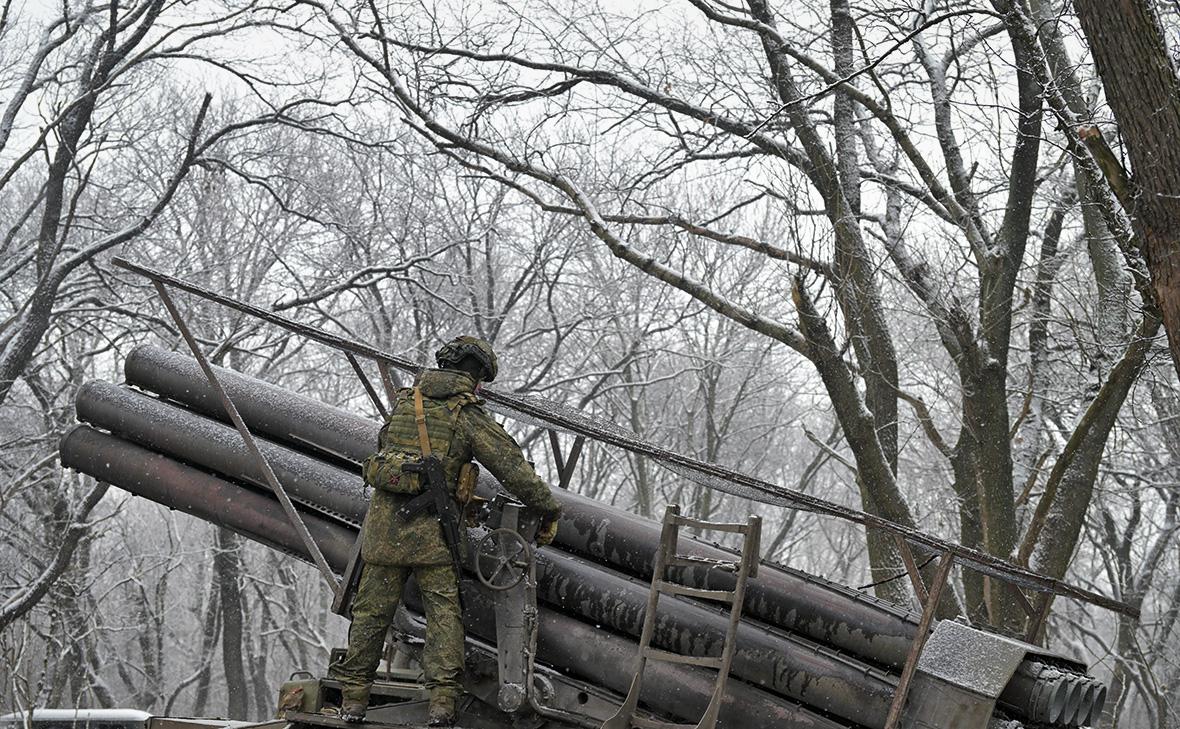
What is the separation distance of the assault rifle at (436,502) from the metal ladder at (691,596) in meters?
1.02

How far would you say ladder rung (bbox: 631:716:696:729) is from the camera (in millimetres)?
5387

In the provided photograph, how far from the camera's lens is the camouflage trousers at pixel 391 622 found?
18.8 ft

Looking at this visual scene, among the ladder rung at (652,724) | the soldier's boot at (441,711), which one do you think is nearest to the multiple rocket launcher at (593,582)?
the ladder rung at (652,724)

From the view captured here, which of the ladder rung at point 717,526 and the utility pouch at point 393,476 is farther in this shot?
the utility pouch at point 393,476

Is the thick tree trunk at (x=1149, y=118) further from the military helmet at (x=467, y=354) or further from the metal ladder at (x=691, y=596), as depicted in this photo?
the military helmet at (x=467, y=354)

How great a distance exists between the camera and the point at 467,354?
606cm

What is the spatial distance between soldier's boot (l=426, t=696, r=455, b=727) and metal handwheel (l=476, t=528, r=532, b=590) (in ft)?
1.87

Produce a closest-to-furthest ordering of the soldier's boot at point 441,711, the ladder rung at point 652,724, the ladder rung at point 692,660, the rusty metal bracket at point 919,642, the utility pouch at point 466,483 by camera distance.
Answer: the rusty metal bracket at point 919,642 → the ladder rung at point 692,660 → the ladder rung at point 652,724 → the soldier's boot at point 441,711 → the utility pouch at point 466,483

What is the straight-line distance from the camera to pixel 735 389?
29.5 metres

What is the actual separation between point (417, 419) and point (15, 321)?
36.3 feet

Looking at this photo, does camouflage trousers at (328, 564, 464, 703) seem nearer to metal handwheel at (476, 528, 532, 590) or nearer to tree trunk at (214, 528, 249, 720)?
metal handwheel at (476, 528, 532, 590)

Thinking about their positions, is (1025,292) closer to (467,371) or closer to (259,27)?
(467,371)

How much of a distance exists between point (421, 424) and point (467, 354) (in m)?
0.46

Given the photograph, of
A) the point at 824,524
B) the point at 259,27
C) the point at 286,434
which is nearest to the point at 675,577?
the point at 286,434
